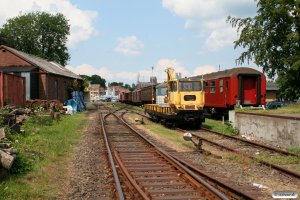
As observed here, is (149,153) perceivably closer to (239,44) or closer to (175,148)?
(175,148)

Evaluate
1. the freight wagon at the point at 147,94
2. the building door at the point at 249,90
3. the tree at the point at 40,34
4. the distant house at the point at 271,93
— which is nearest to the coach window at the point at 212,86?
the building door at the point at 249,90

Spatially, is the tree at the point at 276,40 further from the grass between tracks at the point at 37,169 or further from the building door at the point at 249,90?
the grass between tracks at the point at 37,169

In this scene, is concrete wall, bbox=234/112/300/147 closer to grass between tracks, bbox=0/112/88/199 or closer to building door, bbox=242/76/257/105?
building door, bbox=242/76/257/105

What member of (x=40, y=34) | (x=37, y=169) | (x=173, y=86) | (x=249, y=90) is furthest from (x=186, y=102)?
(x=40, y=34)

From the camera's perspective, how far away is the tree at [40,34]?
85.2m

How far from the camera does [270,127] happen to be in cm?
1706

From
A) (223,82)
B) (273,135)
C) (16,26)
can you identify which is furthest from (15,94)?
(16,26)

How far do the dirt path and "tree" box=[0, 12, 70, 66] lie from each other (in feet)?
238

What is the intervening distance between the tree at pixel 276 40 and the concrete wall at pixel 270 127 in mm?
16235

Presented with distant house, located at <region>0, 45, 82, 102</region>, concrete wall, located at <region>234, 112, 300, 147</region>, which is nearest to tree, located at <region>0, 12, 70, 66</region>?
distant house, located at <region>0, 45, 82, 102</region>

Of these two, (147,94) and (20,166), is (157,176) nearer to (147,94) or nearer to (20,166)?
(20,166)

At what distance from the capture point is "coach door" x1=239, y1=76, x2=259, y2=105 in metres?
27.7

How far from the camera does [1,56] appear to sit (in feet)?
141

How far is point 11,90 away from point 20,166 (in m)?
15.4
